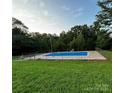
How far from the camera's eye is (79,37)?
3.67 metres

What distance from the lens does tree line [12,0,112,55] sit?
3102 mm

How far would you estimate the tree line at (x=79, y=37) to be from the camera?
310 centimetres
